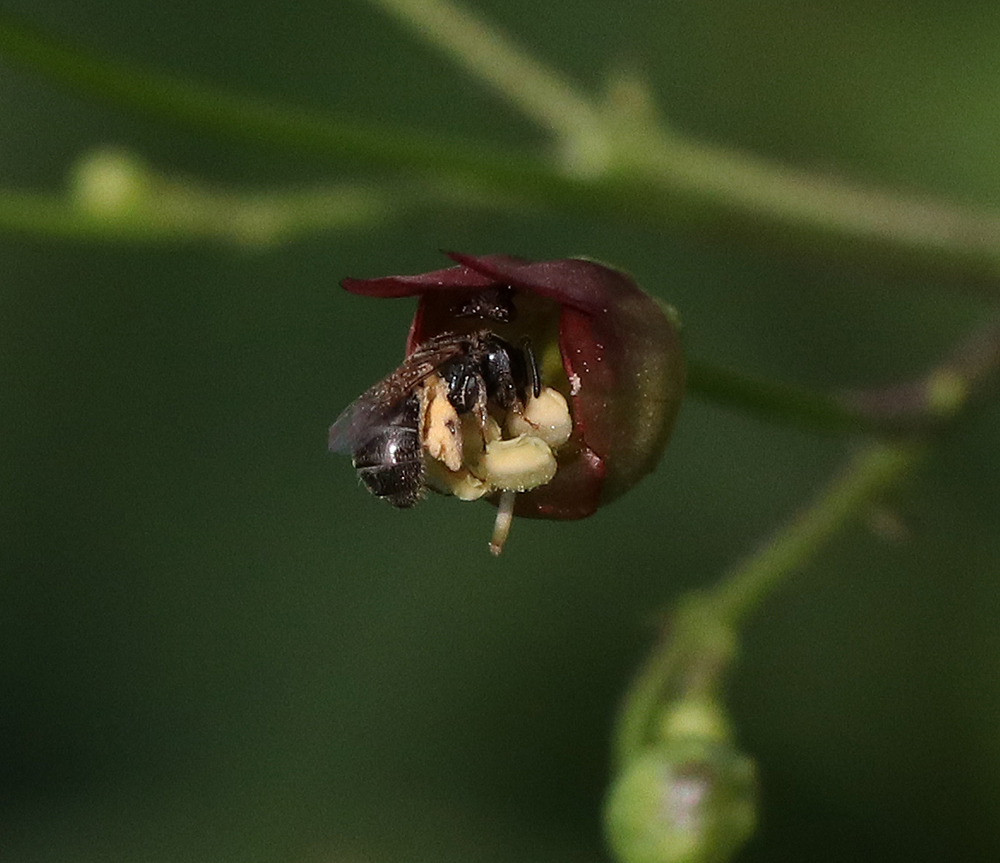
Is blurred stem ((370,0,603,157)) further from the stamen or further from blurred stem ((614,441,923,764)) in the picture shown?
the stamen

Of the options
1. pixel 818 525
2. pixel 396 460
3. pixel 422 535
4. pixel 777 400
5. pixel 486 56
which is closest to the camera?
pixel 396 460

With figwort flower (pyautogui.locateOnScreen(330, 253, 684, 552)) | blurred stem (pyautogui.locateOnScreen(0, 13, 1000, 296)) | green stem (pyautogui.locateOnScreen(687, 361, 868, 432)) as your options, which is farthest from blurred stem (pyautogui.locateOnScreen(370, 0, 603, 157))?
figwort flower (pyautogui.locateOnScreen(330, 253, 684, 552))

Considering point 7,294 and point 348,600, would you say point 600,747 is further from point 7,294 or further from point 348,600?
point 7,294

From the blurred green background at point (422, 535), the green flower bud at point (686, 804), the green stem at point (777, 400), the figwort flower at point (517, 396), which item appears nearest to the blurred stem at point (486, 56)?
the green stem at point (777, 400)

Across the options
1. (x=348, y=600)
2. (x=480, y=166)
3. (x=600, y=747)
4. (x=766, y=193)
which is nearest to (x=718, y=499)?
(x=600, y=747)

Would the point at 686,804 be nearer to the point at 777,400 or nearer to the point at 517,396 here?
the point at 777,400

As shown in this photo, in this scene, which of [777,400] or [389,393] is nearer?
[389,393]

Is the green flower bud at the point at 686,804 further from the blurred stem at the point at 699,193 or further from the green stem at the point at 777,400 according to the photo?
the blurred stem at the point at 699,193

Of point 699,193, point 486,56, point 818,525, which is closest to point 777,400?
point 818,525
